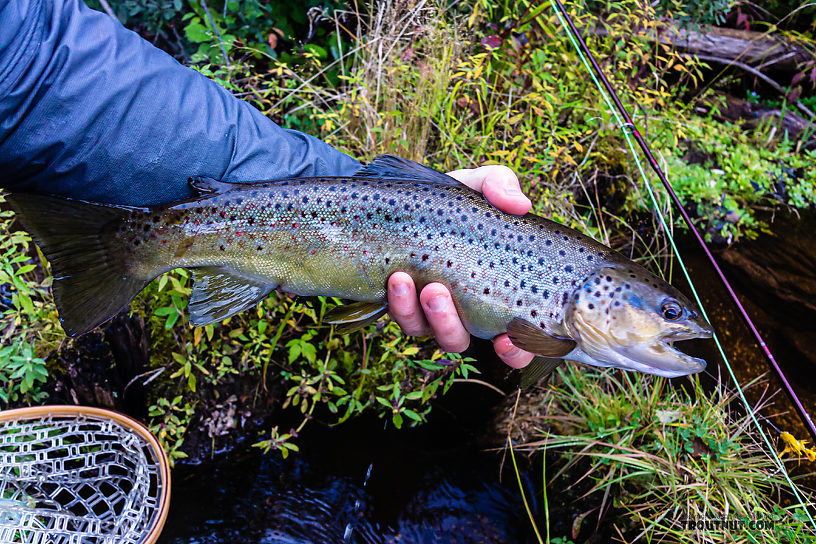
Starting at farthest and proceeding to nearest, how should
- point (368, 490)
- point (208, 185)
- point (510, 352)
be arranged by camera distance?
point (368, 490)
point (510, 352)
point (208, 185)

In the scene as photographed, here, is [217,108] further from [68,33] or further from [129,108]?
[68,33]

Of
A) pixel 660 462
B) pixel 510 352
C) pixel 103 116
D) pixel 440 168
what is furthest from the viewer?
pixel 440 168

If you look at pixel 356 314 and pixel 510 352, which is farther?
pixel 510 352

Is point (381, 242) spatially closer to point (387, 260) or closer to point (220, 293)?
point (387, 260)

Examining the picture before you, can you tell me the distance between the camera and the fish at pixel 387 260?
1.94 metres

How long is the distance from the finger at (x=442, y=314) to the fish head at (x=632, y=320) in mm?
435

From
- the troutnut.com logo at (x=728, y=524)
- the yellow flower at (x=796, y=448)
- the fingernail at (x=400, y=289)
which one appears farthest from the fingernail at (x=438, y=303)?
the yellow flower at (x=796, y=448)

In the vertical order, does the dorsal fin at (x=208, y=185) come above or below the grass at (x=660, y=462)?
above

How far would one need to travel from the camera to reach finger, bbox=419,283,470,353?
2012 millimetres

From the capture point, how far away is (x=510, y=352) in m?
2.29

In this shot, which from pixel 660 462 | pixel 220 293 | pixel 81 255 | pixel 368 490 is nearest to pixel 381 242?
pixel 220 293

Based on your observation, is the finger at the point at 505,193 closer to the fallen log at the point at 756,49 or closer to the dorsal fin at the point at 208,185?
the dorsal fin at the point at 208,185

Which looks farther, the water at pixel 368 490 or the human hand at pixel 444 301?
the water at pixel 368 490

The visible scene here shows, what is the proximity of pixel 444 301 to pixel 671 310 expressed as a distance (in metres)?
0.86
